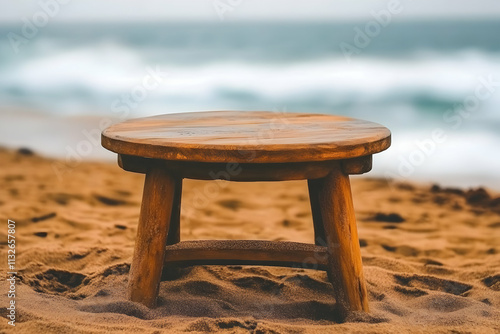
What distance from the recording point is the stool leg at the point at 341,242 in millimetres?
2055

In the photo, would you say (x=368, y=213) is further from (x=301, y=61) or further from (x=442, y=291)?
(x=301, y=61)

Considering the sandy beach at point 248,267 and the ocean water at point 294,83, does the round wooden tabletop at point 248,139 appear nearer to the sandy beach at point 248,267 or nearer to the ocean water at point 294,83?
the sandy beach at point 248,267

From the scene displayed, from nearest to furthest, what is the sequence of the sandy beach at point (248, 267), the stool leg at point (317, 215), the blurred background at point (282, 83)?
1. the sandy beach at point (248, 267)
2. the stool leg at point (317, 215)
3. the blurred background at point (282, 83)

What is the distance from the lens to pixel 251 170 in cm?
192

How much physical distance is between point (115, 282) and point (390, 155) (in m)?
3.65

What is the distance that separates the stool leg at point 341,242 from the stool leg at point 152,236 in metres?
0.53

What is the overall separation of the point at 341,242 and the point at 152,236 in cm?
64

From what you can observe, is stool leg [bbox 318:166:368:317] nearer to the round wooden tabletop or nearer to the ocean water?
the round wooden tabletop

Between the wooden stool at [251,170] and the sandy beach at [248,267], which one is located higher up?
the wooden stool at [251,170]

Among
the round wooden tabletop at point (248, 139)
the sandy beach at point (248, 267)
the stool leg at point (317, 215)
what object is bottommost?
the sandy beach at point (248, 267)

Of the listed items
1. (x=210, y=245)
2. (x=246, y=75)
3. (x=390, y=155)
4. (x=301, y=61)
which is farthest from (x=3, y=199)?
(x=301, y=61)

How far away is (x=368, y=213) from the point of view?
388cm

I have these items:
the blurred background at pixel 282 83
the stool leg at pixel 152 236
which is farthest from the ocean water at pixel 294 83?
the stool leg at pixel 152 236

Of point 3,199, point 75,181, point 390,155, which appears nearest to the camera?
point 3,199
